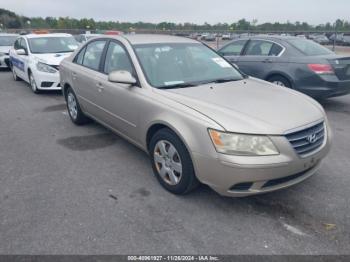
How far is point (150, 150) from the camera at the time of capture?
352 cm

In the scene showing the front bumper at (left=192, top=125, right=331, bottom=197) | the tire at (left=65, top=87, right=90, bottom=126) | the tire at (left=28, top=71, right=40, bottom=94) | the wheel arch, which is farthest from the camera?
the tire at (left=28, top=71, right=40, bottom=94)

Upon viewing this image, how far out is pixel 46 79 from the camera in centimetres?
795

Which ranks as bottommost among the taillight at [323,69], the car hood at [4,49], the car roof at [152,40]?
the car hood at [4,49]

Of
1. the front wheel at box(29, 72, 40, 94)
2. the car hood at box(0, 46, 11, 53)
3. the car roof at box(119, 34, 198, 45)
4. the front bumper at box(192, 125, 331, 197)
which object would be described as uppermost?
the car roof at box(119, 34, 198, 45)

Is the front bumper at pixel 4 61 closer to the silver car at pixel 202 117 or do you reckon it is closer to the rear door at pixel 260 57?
the rear door at pixel 260 57

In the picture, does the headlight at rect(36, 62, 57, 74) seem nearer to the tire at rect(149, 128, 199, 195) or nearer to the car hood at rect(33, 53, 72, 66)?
the car hood at rect(33, 53, 72, 66)

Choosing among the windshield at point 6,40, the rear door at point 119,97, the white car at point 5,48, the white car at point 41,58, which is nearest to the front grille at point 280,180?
the rear door at point 119,97

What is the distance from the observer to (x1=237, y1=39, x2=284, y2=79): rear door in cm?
692

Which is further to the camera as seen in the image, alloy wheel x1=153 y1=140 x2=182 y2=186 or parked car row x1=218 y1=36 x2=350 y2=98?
parked car row x1=218 y1=36 x2=350 y2=98

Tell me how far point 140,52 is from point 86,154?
1.63m

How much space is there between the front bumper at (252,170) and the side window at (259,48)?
15.5ft

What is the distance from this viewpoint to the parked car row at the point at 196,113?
8.85 feet

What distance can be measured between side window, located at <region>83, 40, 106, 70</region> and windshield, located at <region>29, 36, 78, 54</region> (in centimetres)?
437

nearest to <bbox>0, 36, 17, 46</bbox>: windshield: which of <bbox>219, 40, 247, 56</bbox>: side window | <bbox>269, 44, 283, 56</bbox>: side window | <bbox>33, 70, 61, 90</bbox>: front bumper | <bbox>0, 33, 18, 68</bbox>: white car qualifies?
<bbox>0, 33, 18, 68</bbox>: white car
